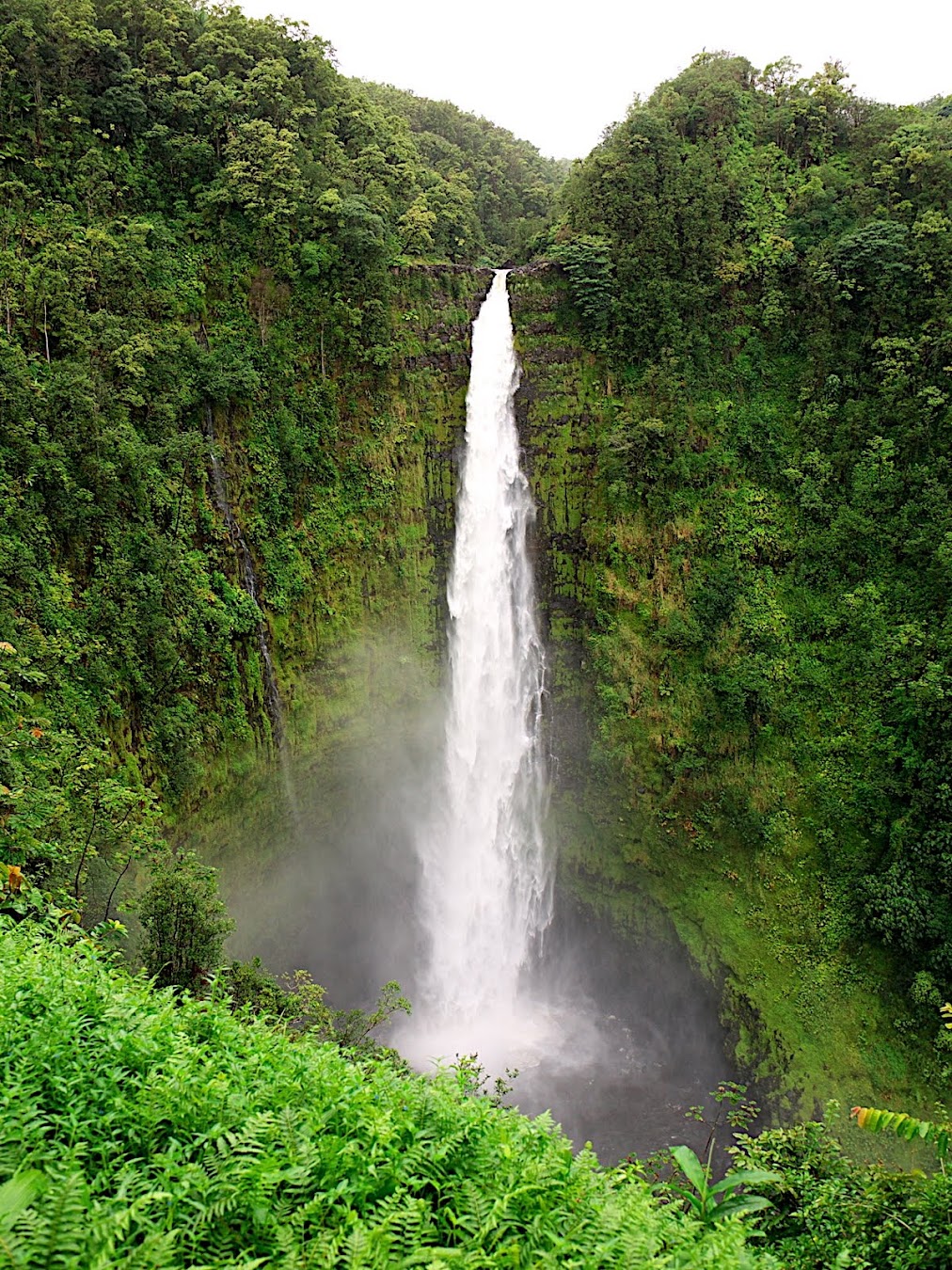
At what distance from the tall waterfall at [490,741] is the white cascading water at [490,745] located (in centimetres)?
2

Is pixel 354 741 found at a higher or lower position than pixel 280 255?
lower

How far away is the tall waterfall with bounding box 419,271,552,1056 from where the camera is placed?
55.3 ft

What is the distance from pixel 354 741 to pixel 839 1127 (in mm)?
11639

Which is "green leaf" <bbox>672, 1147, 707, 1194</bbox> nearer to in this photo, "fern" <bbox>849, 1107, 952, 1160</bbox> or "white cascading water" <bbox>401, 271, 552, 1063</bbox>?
"fern" <bbox>849, 1107, 952, 1160</bbox>

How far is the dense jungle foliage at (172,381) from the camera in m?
11.6

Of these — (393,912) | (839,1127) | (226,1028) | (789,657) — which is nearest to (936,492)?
(789,657)

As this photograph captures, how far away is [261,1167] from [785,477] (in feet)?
56.0

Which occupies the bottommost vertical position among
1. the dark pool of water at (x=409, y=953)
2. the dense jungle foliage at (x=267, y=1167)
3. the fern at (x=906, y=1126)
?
the dark pool of water at (x=409, y=953)

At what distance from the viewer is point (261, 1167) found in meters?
3.32

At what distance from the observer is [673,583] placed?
17.2 metres

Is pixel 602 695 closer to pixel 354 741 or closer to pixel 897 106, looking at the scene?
pixel 354 741

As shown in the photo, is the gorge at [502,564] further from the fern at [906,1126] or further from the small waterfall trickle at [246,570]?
the fern at [906,1126]

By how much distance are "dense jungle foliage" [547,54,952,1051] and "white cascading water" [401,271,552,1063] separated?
2.11 m

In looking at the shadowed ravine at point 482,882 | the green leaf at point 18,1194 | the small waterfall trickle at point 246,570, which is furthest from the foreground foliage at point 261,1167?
the small waterfall trickle at point 246,570
